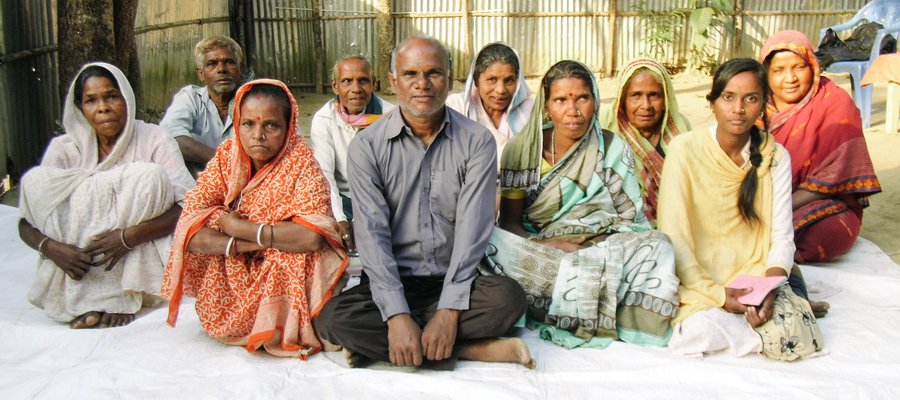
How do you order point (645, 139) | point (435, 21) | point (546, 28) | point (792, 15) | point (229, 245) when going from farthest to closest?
point (792, 15)
point (546, 28)
point (435, 21)
point (645, 139)
point (229, 245)

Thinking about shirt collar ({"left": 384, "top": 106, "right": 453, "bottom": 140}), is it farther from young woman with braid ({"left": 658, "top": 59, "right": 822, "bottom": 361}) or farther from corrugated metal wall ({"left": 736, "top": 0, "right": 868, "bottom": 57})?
corrugated metal wall ({"left": 736, "top": 0, "right": 868, "bottom": 57})

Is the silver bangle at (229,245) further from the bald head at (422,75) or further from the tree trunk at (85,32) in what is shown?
the tree trunk at (85,32)

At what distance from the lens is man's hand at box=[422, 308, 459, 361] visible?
2.76m

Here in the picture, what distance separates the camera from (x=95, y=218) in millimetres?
3305

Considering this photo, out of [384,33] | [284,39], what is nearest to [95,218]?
[384,33]

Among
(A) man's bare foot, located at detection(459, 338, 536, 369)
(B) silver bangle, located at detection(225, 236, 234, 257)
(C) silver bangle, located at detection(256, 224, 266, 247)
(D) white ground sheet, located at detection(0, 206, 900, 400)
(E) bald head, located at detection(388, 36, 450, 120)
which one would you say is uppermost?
(E) bald head, located at detection(388, 36, 450, 120)

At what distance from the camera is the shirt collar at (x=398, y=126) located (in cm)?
303

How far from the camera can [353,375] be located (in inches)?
110

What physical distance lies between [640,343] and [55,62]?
5550 mm

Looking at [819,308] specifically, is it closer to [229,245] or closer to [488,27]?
[229,245]

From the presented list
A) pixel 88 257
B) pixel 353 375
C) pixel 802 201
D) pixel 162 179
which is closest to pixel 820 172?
pixel 802 201

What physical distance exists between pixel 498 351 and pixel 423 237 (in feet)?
1.79

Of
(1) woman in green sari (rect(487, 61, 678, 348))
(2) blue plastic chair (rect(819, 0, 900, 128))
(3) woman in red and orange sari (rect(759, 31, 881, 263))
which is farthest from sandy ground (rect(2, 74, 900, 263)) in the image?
(1) woman in green sari (rect(487, 61, 678, 348))

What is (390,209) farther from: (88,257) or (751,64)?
(751,64)
